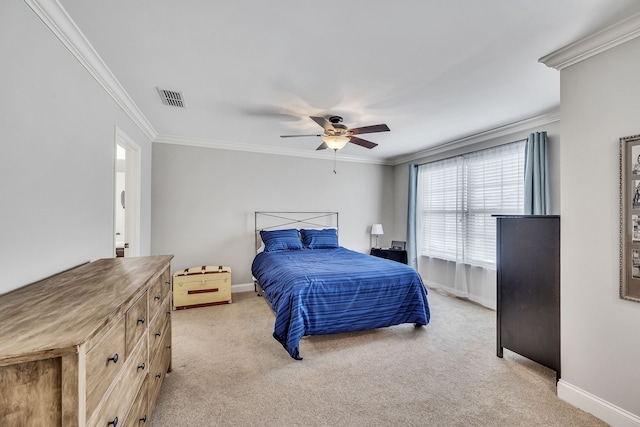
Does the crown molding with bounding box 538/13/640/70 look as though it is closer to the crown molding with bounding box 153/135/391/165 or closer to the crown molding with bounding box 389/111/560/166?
the crown molding with bounding box 389/111/560/166

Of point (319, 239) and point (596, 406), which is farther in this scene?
point (319, 239)

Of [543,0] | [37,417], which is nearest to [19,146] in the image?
[37,417]

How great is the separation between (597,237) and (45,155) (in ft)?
11.6

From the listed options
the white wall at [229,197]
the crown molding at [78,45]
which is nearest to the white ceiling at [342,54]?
the crown molding at [78,45]

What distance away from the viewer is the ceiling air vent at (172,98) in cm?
278

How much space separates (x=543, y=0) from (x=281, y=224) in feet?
14.1

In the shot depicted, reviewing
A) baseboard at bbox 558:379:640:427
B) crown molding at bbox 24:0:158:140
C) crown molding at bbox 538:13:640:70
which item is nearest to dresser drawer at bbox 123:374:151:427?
crown molding at bbox 24:0:158:140

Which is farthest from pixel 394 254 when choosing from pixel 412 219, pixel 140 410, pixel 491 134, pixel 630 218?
pixel 140 410

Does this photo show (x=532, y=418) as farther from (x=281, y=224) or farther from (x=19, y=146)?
(x=281, y=224)

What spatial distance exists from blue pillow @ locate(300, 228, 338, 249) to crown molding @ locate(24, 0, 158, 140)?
10.2 feet

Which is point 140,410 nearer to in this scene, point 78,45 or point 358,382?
point 358,382

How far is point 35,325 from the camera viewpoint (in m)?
0.91

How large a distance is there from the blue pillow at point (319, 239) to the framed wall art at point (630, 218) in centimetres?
364

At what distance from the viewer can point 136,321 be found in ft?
4.61
